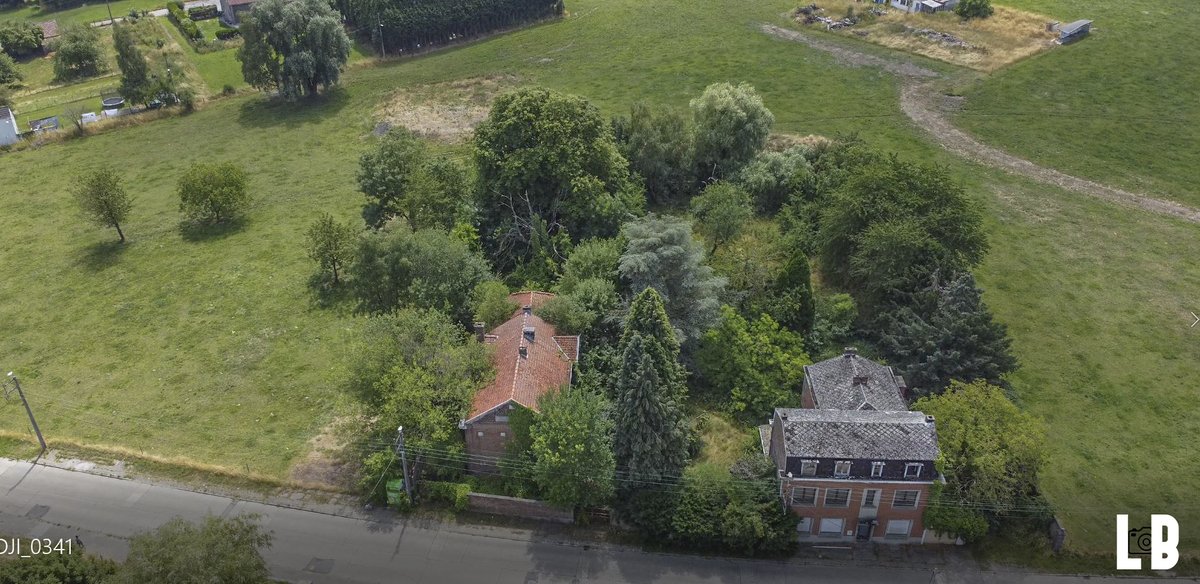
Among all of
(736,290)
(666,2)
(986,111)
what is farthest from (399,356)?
(666,2)

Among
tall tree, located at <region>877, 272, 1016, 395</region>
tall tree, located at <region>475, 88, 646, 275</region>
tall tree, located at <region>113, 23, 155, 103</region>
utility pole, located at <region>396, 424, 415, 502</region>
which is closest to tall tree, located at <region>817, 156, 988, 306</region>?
tall tree, located at <region>877, 272, 1016, 395</region>

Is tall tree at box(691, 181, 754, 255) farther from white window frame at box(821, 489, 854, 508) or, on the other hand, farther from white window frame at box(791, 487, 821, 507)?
white window frame at box(821, 489, 854, 508)

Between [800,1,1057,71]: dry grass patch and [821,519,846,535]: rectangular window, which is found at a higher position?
[800,1,1057,71]: dry grass patch

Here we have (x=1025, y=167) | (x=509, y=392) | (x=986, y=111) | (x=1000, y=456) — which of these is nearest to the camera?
(x=1000, y=456)

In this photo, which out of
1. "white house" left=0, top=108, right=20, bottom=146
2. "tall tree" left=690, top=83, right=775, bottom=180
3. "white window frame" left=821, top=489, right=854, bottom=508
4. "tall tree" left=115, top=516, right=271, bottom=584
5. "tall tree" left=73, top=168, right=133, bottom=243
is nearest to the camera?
"tall tree" left=115, top=516, right=271, bottom=584

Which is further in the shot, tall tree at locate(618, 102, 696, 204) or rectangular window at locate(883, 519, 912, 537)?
tall tree at locate(618, 102, 696, 204)

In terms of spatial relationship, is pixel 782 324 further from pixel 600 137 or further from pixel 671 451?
pixel 600 137

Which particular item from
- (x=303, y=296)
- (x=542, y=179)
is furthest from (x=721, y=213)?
(x=303, y=296)
